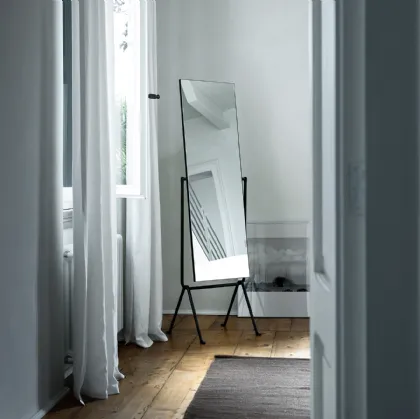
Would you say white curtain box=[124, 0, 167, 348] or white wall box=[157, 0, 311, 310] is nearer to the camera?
white curtain box=[124, 0, 167, 348]

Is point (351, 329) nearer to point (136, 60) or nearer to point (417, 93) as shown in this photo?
point (417, 93)

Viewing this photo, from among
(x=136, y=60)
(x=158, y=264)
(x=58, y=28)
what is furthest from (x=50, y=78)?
(x=158, y=264)

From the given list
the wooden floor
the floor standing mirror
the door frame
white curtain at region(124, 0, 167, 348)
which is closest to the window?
white curtain at region(124, 0, 167, 348)

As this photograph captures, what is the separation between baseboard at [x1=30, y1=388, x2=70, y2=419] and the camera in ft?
9.76

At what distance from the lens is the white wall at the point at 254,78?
5195 millimetres

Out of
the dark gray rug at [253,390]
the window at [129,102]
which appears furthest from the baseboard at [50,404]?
the window at [129,102]

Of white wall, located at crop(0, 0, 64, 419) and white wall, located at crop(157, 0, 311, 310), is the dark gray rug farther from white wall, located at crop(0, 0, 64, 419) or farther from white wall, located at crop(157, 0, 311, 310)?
white wall, located at crop(157, 0, 311, 310)

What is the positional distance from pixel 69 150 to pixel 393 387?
3242 millimetres

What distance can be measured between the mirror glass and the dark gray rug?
33.8 inches

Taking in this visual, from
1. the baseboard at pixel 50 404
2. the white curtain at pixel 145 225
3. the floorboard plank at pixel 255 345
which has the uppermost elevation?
the white curtain at pixel 145 225

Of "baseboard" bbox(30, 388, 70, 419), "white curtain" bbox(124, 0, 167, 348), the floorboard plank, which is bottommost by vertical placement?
the floorboard plank

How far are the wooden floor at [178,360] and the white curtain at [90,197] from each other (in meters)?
Result: 0.15

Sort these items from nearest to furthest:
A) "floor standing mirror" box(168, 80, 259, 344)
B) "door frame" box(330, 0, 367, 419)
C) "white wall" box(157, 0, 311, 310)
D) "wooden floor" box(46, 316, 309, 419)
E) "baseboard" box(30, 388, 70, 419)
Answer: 1. "door frame" box(330, 0, 367, 419)
2. "baseboard" box(30, 388, 70, 419)
3. "wooden floor" box(46, 316, 309, 419)
4. "floor standing mirror" box(168, 80, 259, 344)
5. "white wall" box(157, 0, 311, 310)

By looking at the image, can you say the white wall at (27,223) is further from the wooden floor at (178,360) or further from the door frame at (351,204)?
the door frame at (351,204)
